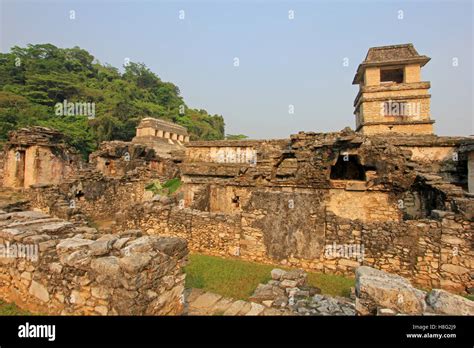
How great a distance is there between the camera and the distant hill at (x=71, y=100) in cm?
2814

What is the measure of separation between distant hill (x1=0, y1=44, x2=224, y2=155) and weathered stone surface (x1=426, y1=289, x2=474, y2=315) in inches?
1280

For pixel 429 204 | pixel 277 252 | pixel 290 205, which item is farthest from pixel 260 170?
pixel 429 204

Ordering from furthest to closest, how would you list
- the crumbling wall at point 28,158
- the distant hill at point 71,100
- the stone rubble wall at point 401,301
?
1. the distant hill at point 71,100
2. the crumbling wall at point 28,158
3. the stone rubble wall at point 401,301

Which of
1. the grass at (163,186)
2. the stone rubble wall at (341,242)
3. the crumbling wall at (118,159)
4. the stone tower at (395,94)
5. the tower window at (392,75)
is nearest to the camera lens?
the stone rubble wall at (341,242)

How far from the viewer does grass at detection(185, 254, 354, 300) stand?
552cm

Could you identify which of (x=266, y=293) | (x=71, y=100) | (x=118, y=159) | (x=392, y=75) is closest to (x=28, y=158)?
(x=118, y=159)

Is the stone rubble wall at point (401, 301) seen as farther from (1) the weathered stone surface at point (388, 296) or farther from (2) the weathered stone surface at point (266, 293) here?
(2) the weathered stone surface at point (266, 293)

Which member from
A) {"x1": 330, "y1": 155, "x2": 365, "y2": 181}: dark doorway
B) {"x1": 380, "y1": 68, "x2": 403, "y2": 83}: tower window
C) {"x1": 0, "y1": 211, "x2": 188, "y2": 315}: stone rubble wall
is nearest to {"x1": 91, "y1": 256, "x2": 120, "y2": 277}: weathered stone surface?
{"x1": 0, "y1": 211, "x2": 188, "y2": 315}: stone rubble wall

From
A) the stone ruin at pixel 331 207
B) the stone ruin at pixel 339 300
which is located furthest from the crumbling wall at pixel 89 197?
the stone ruin at pixel 339 300

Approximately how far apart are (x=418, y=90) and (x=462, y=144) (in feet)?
34.0

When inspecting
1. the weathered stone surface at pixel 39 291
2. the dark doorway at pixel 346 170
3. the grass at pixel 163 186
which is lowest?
the weathered stone surface at pixel 39 291

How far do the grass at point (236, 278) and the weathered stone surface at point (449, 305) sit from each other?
2.55 metres

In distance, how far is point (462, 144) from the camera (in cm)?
1045

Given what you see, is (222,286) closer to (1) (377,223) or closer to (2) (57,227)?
(2) (57,227)
